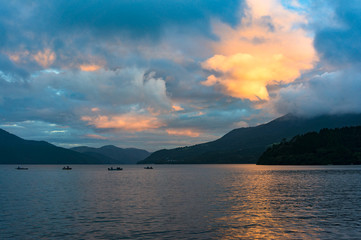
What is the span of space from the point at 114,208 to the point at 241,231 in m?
29.8

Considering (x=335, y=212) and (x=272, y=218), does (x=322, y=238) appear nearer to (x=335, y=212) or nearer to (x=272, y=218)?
(x=272, y=218)

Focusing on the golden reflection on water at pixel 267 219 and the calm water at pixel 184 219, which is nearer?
the golden reflection on water at pixel 267 219

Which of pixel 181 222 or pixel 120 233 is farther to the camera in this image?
pixel 181 222

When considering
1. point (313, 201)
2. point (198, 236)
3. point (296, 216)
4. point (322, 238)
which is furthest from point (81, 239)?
point (313, 201)

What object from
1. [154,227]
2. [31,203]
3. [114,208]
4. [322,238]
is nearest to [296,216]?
[322,238]

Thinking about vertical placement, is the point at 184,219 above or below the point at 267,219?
above

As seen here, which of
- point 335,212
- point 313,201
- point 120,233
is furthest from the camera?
point 313,201

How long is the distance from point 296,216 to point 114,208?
111 ft

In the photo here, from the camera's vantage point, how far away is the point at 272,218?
53.3 m

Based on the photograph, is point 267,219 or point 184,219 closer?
point 267,219

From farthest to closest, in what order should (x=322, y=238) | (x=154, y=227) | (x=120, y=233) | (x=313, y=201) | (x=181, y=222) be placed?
1. (x=313, y=201)
2. (x=181, y=222)
3. (x=154, y=227)
4. (x=120, y=233)
5. (x=322, y=238)

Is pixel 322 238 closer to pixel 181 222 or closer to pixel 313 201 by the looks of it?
pixel 181 222

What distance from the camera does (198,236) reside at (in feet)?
136

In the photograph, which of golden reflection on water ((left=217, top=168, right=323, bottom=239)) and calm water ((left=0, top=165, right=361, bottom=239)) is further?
calm water ((left=0, top=165, right=361, bottom=239))
